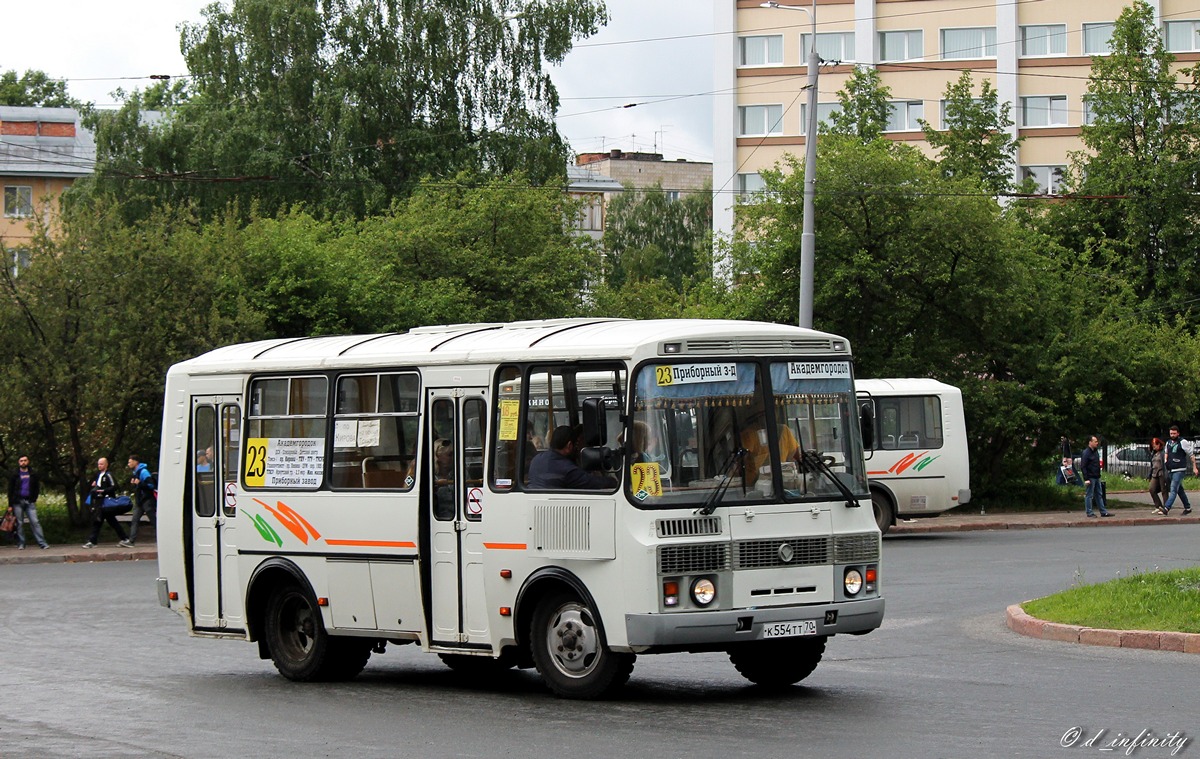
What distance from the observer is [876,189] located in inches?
1533

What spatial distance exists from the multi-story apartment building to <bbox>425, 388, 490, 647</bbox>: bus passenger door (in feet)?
213

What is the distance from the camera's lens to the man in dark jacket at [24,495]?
31.9 m

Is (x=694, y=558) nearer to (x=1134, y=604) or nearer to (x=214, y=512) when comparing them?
(x=214, y=512)

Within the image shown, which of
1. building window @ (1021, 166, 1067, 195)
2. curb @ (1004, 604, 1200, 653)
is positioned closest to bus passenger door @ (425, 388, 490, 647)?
curb @ (1004, 604, 1200, 653)

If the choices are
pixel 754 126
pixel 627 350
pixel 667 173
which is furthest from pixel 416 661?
pixel 667 173

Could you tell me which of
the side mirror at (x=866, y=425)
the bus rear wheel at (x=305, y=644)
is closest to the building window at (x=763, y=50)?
the side mirror at (x=866, y=425)

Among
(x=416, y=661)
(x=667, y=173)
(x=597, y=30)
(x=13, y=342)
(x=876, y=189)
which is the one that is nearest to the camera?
(x=416, y=661)

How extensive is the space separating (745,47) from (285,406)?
227 feet

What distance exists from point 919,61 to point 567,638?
70.5m

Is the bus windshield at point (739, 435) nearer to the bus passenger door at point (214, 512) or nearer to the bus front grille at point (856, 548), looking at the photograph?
the bus front grille at point (856, 548)

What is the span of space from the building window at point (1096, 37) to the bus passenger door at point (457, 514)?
69.9 meters

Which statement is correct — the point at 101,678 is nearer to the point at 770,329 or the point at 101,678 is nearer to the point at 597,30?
the point at 770,329

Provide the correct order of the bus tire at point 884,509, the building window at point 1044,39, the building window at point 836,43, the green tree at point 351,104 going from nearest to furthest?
the bus tire at point 884,509 < the green tree at point 351,104 < the building window at point 1044,39 < the building window at point 836,43

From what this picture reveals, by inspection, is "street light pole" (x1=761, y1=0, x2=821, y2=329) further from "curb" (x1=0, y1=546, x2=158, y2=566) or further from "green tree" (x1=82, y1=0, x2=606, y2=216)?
"green tree" (x1=82, y1=0, x2=606, y2=216)
